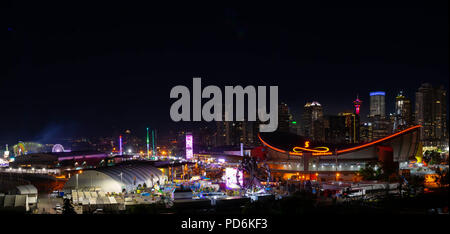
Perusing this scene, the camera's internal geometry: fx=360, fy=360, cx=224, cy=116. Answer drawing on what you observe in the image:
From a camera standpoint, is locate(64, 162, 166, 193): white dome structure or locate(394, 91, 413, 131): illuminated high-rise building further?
locate(394, 91, 413, 131): illuminated high-rise building

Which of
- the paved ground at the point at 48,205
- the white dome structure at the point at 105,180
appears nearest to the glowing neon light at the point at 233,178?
the white dome structure at the point at 105,180

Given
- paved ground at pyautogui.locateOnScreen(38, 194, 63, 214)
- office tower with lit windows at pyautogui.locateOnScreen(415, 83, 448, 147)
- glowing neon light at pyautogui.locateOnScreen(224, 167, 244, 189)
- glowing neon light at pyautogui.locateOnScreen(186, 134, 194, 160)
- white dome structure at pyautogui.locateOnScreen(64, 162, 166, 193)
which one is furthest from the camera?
office tower with lit windows at pyautogui.locateOnScreen(415, 83, 448, 147)

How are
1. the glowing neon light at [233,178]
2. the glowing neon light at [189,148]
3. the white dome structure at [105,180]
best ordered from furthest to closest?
the glowing neon light at [189,148]
the white dome structure at [105,180]
the glowing neon light at [233,178]

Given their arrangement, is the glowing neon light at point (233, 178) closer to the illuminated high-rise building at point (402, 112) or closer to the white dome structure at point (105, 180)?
the white dome structure at point (105, 180)

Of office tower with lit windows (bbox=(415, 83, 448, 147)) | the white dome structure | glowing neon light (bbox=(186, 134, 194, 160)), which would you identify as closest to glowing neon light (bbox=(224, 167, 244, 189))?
the white dome structure

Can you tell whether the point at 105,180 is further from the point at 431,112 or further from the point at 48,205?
the point at 431,112

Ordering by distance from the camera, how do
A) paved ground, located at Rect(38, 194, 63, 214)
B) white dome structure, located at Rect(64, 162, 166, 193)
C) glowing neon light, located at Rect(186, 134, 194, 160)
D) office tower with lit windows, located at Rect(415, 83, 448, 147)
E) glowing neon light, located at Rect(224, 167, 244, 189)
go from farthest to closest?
office tower with lit windows, located at Rect(415, 83, 448, 147) < glowing neon light, located at Rect(186, 134, 194, 160) < white dome structure, located at Rect(64, 162, 166, 193) < glowing neon light, located at Rect(224, 167, 244, 189) < paved ground, located at Rect(38, 194, 63, 214)

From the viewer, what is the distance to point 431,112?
89.6 m

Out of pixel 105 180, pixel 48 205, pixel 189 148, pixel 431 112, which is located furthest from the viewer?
pixel 431 112

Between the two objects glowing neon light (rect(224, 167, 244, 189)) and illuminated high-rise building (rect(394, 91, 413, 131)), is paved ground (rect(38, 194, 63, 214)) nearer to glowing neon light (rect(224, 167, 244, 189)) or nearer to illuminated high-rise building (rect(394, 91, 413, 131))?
glowing neon light (rect(224, 167, 244, 189))

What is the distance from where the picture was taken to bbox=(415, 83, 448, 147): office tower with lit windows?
88312mm

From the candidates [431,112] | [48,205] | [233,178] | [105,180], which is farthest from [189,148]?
[431,112]

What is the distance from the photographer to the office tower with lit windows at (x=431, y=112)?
290ft

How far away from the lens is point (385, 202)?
1561cm
